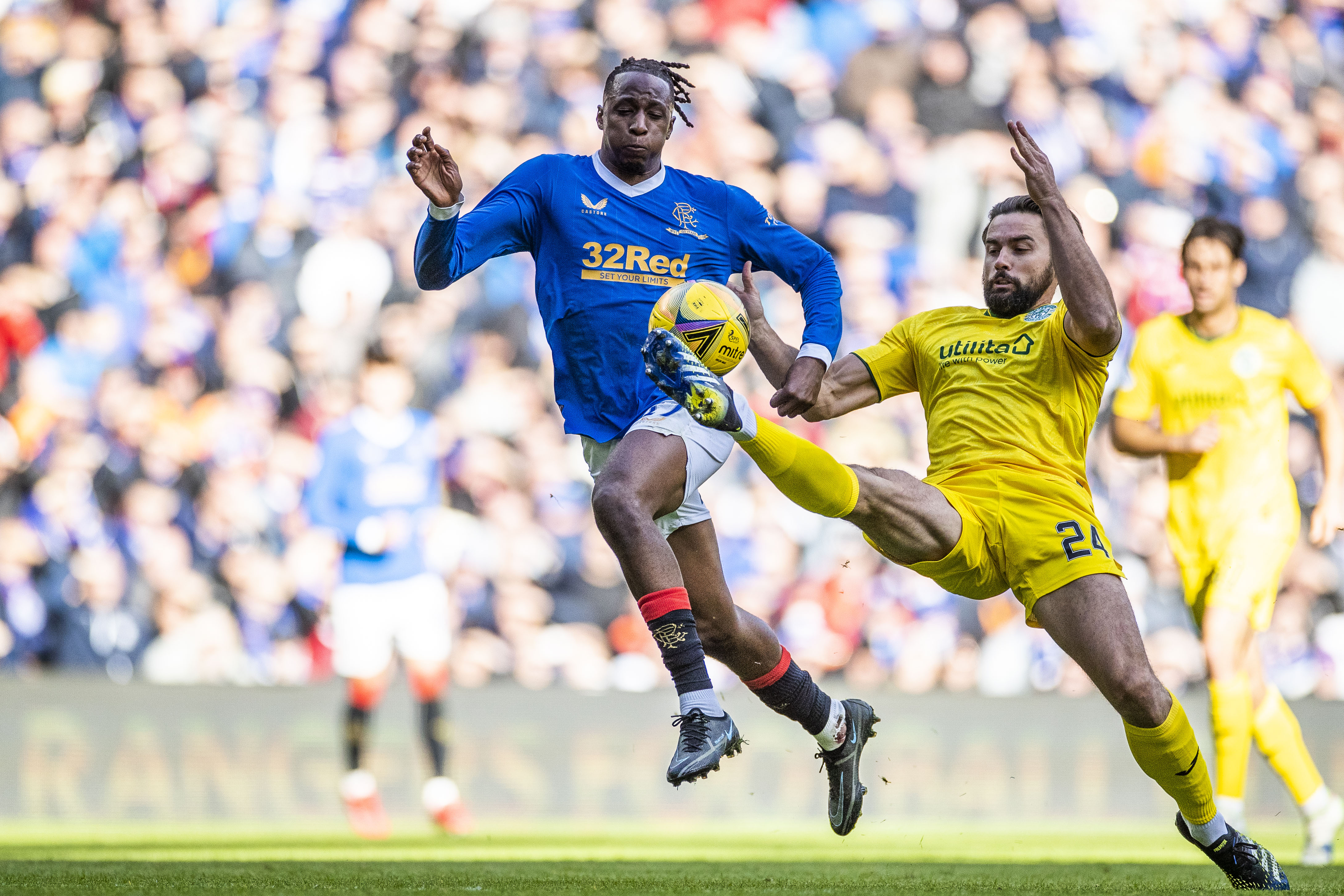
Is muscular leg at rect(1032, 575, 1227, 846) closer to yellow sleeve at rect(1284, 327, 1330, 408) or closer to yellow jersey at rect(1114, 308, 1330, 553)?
yellow jersey at rect(1114, 308, 1330, 553)

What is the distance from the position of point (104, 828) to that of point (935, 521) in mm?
3332

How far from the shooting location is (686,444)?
391cm

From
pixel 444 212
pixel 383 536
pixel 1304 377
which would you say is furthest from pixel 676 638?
pixel 383 536

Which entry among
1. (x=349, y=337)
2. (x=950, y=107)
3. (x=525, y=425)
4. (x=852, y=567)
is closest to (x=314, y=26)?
(x=349, y=337)

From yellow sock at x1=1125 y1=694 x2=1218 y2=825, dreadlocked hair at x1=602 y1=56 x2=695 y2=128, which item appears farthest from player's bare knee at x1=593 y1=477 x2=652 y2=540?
yellow sock at x1=1125 y1=694 x2=1218 y2=825

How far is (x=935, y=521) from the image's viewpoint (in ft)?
12.2

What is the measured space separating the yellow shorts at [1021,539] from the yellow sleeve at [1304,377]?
6.24 feet

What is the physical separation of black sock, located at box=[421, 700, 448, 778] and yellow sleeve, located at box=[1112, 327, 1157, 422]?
3.06 metres

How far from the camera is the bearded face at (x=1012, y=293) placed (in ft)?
13.6

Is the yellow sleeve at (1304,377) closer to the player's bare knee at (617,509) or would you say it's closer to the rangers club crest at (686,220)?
the rangers club crest at (686,220)

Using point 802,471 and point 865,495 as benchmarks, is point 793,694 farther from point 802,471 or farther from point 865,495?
point 802,471

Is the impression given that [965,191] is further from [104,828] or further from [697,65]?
[104,828]

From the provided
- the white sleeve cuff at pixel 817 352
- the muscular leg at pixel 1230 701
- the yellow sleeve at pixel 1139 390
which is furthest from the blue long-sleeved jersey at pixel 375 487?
the muscular leg at pixel 1230 701

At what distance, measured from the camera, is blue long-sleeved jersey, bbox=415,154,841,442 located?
408 centimetres
